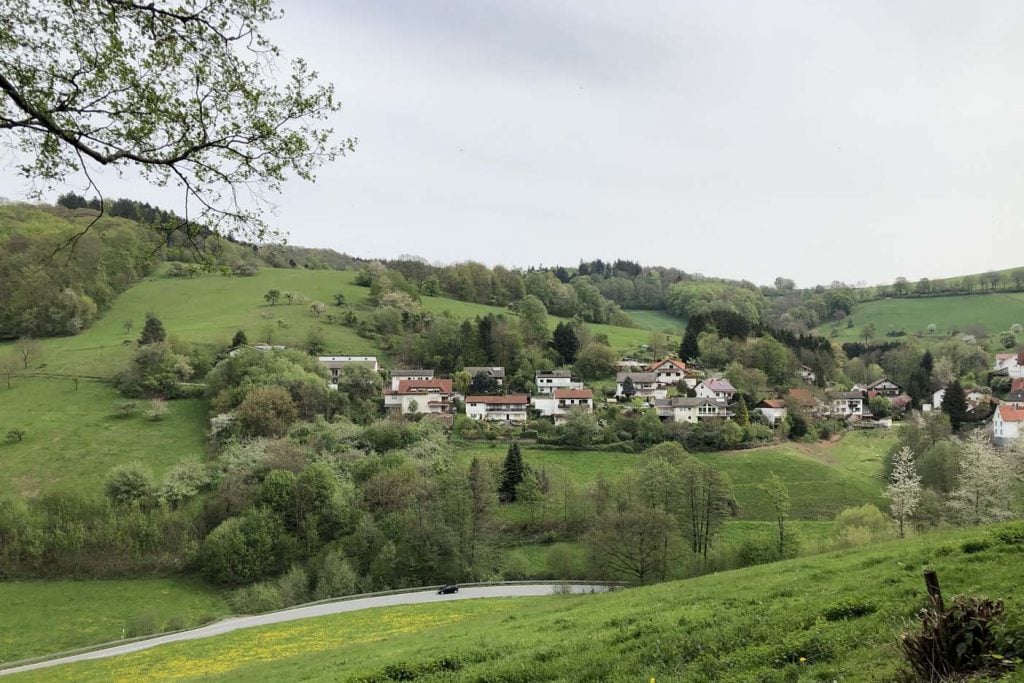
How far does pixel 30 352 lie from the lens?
71.1 meters

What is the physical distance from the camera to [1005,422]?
58.4 metres

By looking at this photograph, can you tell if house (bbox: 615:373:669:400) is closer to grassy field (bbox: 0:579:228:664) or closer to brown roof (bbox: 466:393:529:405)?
brown roof (bbox: 466:393:529:405)

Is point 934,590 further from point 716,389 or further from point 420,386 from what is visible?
point 716,389

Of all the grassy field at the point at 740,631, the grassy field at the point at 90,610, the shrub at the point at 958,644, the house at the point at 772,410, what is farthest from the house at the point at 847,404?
the shrub at the point at 958,644

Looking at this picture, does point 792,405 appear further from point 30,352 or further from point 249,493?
point 30,352

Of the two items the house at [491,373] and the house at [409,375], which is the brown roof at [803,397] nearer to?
the house at [491,373]

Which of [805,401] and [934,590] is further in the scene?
[805,401]

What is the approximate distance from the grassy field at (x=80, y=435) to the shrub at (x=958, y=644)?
6015cm

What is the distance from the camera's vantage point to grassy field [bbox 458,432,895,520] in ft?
163

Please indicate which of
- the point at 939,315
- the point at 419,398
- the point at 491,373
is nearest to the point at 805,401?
the point at 491,373

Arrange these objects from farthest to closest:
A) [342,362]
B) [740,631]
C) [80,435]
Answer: [342,362] → [80,435] → [740,631]

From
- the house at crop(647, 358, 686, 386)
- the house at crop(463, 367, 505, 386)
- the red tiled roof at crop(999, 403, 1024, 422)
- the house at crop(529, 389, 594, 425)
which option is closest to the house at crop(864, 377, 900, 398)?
the red tiled roof at crop(999, 403, 1024, 422)

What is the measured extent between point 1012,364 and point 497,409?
81.2 m

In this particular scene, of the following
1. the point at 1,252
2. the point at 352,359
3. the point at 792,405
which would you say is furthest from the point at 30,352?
the point at 792,405
